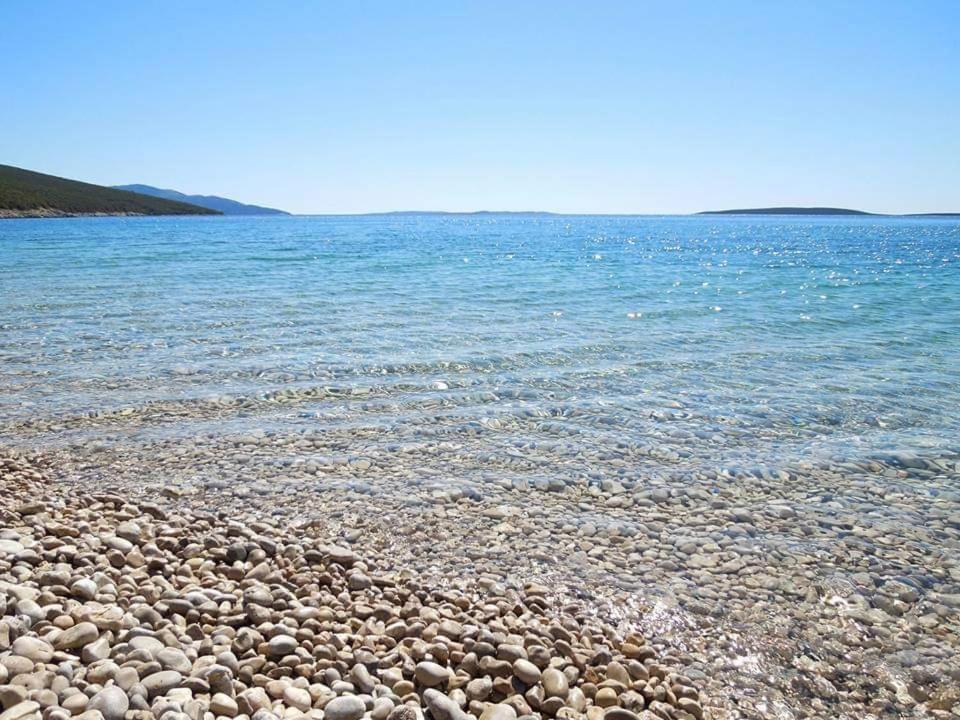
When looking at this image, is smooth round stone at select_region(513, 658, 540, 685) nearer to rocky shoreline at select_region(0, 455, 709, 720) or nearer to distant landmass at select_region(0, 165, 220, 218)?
rocky shoreline at select_region(0, 455, 709, 720)

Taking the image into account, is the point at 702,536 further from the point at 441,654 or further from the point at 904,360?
the point at 904,360

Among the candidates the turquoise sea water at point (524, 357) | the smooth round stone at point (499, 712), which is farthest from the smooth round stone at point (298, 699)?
the turquoise sea water at point (524, 357)

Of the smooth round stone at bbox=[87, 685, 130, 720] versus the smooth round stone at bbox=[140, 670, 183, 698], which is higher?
the smooth round stone at bbox=[87, 685, 130, 720]

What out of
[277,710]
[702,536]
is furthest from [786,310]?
[277,710]

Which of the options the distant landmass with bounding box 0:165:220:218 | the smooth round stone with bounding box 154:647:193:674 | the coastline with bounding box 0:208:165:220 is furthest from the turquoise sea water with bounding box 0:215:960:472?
the distant landmass with bounding box 0:165:220:218

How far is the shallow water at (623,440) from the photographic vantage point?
16.1 ft

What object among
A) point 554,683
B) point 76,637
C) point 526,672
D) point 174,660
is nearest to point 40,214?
point 76,637

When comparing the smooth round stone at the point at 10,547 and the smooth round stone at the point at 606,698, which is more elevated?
the smooth round stone at the point at 10,547

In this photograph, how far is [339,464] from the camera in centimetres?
755

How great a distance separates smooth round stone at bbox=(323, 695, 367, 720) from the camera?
137 inches

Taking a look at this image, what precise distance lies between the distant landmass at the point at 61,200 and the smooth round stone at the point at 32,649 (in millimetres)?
123142

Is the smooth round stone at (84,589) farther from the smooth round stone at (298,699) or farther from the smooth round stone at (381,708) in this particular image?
the smooth round stone at (381,708)

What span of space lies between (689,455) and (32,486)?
6.98 m

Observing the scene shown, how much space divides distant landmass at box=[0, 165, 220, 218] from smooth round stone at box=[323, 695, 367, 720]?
124m
